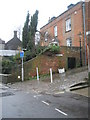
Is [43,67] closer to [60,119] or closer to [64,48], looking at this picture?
[64,48]

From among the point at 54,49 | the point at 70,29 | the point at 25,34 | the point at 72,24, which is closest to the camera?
the point at 54,49

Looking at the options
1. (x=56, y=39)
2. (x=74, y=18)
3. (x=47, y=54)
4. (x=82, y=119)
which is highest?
(x=74, y=18)

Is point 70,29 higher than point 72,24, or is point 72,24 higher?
point 72,24

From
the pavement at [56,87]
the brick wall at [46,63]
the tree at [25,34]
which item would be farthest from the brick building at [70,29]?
the pavement at [56,87]

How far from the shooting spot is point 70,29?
25859 millimetres

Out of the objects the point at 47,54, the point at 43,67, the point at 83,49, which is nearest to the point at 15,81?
the point at 43,67

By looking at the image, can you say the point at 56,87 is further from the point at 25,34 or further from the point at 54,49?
the point at 25,34

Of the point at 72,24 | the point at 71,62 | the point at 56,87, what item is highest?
the point at 72,24

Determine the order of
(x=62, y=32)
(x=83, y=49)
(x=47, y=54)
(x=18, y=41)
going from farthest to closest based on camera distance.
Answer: (x=18, y=41) → (x=62, y=32) → (x=83, y=49) → (x=47, y=54)

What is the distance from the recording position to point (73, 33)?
2503 cm

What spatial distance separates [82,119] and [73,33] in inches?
790

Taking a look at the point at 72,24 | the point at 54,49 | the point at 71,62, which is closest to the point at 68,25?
the point at 72,24

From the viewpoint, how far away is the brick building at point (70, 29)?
22.6 meters

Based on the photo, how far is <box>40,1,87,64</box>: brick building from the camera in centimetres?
2264
